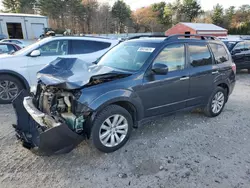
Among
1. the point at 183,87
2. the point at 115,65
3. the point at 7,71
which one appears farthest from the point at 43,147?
the point at 7,71

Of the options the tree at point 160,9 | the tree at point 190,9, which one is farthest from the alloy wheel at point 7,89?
the tree at point 190,9

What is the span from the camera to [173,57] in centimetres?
382

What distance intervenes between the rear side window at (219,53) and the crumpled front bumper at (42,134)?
3360 millimetres

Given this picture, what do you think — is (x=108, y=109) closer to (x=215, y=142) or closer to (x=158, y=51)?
(x=158, y=51)

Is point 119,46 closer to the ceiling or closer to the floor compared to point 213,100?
closer to the ceiling

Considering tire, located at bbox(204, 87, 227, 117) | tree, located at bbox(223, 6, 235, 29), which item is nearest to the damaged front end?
tire, located at bbox(204, 87, 227, 117)

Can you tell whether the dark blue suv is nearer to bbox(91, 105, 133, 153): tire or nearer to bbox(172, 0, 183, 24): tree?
bbox(91, 105, 133, 153): tire

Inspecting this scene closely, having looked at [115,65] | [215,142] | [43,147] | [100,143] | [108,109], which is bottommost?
[215,142]

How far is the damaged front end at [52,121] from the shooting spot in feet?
8.55

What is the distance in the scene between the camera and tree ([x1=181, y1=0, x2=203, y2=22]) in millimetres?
48469

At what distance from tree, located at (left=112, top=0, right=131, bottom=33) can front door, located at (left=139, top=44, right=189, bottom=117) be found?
39579 millimetres

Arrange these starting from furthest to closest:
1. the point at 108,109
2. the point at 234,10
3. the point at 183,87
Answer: the point at 234,10
the point at 183,87
the point at 108,109

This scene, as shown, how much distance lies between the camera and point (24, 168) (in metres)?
2.84

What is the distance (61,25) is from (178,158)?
36.6 meters
